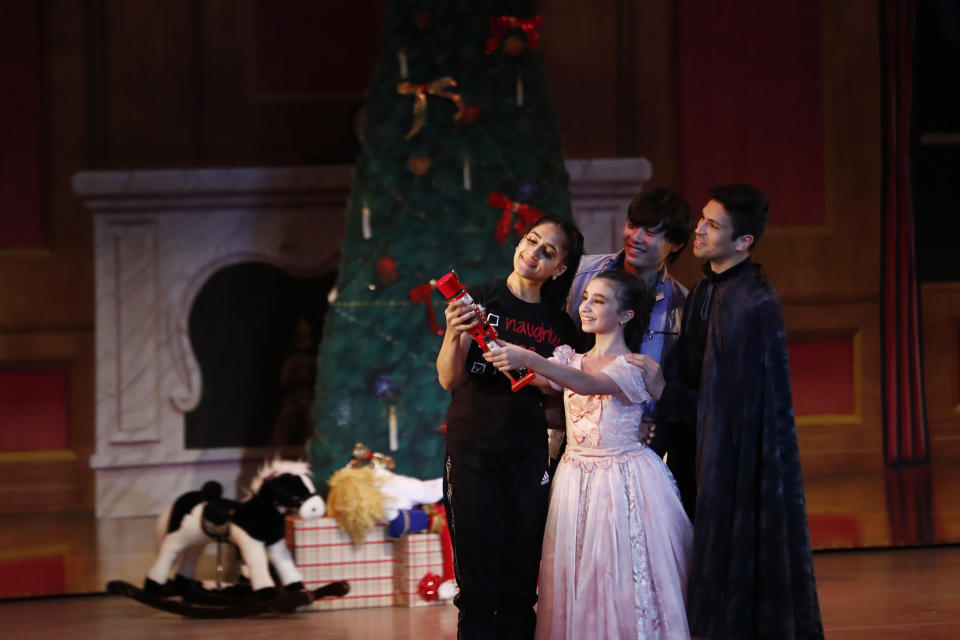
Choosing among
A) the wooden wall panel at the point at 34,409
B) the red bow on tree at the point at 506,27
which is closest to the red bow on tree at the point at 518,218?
the red bow on tree at the point at 506,27

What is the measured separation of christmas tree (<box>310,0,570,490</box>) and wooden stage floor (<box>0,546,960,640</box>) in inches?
31.4

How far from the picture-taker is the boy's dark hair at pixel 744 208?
2.59 metres

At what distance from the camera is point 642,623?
2496 millimetres

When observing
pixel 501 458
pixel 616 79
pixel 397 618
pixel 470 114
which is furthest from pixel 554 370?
pixel 616 79

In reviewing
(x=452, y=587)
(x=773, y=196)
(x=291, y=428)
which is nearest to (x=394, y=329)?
(x=452, y=587)

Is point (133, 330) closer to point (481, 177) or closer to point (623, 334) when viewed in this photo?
point (481, 177)

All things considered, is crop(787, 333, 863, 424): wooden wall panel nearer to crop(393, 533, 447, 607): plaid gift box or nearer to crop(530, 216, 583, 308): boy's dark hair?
crop(393, 533, 447, 607): plaid gift box

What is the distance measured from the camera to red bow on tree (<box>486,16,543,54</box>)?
4.38 metres

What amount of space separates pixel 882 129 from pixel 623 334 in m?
3.81

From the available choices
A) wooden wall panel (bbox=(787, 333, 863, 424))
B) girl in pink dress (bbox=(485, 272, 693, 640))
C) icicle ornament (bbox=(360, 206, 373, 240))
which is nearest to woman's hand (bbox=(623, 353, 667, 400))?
girl in pink dress (bbox=(485, 272, 693, 640))

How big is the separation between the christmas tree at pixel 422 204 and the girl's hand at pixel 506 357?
1.80 metres

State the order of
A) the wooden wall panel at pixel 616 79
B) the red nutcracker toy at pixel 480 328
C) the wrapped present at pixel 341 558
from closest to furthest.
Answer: the red nutcracker toy at pixel 480 328 < the wrapped present at pixel 341 558 < the wooden wall panel at pixel 616 79

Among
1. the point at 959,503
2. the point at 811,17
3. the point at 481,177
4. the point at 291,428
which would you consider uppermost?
the point at 811,17

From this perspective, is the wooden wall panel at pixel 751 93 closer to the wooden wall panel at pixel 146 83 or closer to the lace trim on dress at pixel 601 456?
the wooden wall panel at pixel 146 83
